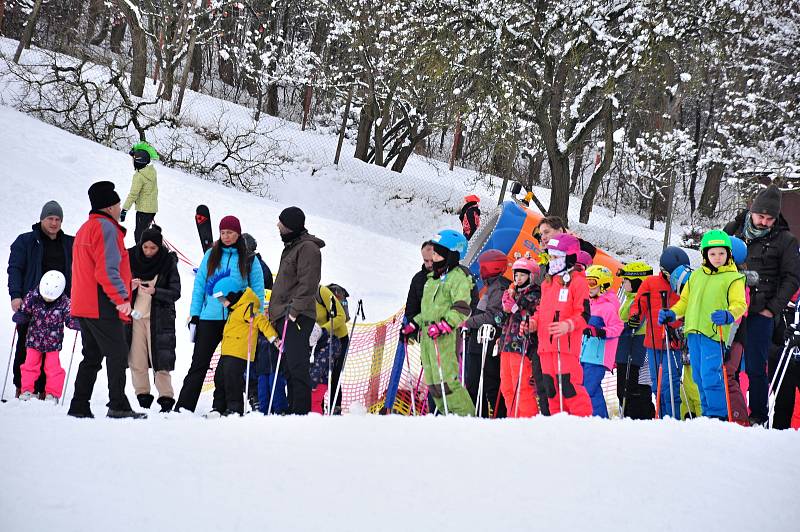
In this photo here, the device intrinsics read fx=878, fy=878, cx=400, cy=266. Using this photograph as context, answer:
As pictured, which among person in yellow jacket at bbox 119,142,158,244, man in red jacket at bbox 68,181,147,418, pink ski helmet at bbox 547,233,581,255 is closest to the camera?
man in red jacket at bbox 68,181,147,418

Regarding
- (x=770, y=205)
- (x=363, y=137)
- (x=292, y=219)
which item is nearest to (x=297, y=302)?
(x=292, y=219)

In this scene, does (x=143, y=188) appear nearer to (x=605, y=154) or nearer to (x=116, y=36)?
(x=605, y=154)

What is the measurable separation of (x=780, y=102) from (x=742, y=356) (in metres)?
14.2

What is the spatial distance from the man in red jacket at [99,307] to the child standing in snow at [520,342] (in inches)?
105

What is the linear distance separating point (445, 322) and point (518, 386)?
0.71 m

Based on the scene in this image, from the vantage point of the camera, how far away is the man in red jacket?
5.56 meters

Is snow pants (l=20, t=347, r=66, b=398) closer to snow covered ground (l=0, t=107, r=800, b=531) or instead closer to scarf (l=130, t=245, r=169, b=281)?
scarf (l=130, t=245, r=169, b=281)

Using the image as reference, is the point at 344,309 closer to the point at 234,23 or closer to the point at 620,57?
the point at 620,57

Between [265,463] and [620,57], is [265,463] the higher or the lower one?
the lower one

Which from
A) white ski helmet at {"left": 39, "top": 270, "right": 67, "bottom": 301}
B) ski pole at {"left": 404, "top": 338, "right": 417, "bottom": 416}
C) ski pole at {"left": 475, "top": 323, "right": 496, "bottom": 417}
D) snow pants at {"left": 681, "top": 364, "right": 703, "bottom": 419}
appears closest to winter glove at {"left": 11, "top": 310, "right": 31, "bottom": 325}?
white ski helmet at {"left": 39, "top": 270, "right": 67, "bottom": 301}

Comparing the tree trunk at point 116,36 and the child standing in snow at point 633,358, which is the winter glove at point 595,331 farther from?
the tree trunk at point 116,36

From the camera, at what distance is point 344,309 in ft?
25.1

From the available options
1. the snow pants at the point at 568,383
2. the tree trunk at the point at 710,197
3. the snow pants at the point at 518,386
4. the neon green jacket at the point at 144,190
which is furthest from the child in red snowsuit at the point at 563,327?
the tree trunk at the point at 710,197

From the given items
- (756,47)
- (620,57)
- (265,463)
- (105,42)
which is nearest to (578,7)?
(620,57)
